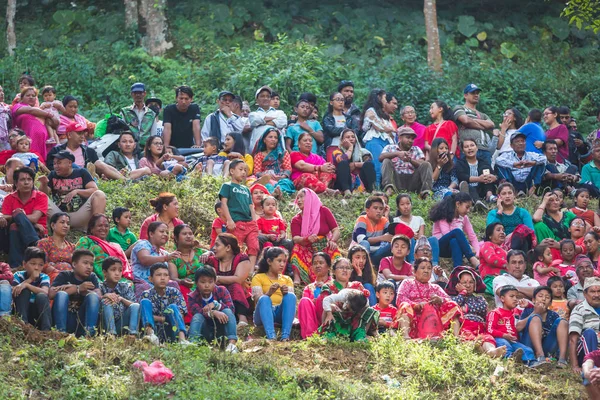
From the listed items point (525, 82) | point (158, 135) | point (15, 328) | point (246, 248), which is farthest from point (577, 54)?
point (15, 328)

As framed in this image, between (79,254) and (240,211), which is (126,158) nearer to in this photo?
(240,211)

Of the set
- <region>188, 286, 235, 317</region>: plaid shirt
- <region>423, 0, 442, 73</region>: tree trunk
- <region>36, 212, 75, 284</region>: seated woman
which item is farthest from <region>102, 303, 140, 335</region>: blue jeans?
<region>423, 0, 442, 73</region>: tree trunk

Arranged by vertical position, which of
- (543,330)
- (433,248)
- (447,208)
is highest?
(447,208)

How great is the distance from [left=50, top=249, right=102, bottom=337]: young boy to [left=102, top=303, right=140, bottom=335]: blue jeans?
0.10 m

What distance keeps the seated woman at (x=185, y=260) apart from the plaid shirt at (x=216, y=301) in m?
0.44

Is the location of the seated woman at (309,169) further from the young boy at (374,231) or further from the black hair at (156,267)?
the black hair at (156,267)

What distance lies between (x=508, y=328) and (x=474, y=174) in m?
4.44

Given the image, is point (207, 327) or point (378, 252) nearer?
point (207, 327)

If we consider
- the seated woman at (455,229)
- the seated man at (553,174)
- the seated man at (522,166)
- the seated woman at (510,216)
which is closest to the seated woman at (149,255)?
the seated woman at (455,229)

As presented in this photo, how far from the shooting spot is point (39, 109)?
1561 cm

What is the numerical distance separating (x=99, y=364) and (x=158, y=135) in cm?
652

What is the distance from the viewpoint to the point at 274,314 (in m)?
12.6

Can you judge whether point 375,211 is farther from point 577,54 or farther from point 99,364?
point 577,54

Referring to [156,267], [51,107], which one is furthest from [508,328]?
[51,107]
